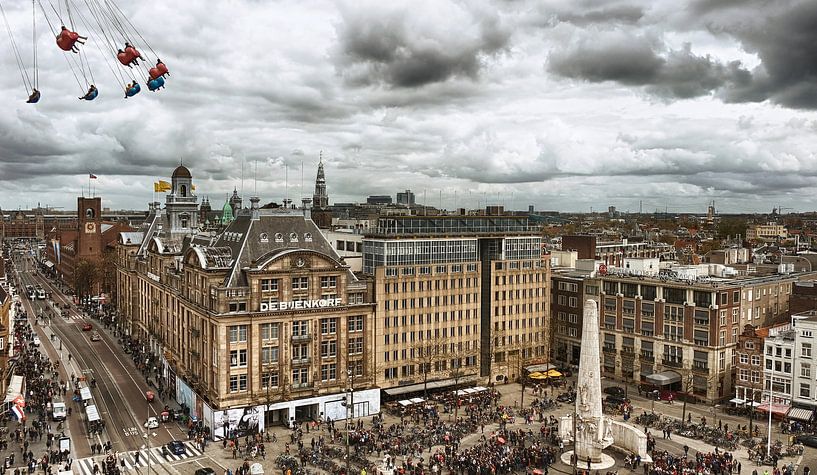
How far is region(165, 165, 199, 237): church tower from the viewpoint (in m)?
136

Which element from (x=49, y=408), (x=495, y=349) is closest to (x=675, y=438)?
(x=495, y=349)

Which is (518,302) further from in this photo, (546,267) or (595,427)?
(595,427)

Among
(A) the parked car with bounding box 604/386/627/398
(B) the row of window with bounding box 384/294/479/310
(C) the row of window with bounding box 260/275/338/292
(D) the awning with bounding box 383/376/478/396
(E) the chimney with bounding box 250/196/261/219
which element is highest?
(E) the chimney with bounding box 250/196/261/219

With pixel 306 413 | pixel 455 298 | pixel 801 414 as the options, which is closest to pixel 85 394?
pixel 306 413

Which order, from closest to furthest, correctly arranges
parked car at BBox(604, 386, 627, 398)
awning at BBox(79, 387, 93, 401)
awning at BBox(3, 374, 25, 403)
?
awning at BBox(3, 374, 25, 403) → awning at BBox(79, 387, 93, 401) → parked car at BBox(604, 386, 627, 398)

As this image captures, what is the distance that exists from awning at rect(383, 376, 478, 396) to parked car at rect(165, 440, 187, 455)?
29.4 metres

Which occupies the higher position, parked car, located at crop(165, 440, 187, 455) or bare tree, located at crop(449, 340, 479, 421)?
bare tree, located at crop(449, 340, 479, 421)

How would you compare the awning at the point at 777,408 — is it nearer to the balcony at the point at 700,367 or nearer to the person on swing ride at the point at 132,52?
the balcony at the point at 700,367

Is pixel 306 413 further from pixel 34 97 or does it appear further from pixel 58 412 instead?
pixel 34 97

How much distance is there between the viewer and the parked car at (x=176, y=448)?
73.9m

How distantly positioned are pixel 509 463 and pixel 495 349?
36978 mm

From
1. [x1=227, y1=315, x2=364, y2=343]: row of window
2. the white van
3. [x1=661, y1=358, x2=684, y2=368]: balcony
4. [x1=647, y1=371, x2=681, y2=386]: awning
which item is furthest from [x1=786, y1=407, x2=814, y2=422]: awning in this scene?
the white van

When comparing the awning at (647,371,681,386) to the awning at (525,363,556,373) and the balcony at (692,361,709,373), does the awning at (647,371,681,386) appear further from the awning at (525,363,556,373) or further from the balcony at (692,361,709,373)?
the awning at (525,363,556,373)

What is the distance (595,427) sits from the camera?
2822 inches
